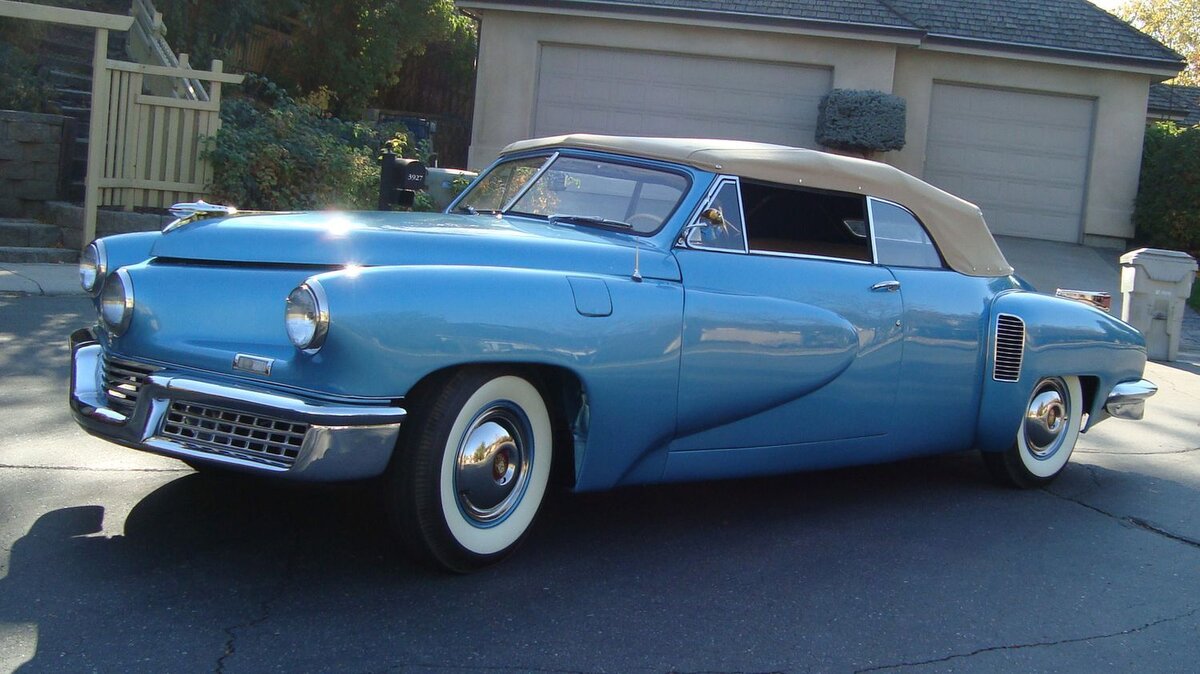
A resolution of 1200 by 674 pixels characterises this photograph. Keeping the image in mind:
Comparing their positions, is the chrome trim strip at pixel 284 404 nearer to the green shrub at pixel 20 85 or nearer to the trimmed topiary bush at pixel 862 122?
the green shrub at pixel 20 85

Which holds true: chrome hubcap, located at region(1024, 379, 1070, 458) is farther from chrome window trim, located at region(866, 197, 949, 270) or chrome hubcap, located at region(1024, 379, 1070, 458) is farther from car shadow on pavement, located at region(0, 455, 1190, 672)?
chrome window trim, located at region(866, 197, 949, 270)

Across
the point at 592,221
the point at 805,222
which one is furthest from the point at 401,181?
the point at 805,222

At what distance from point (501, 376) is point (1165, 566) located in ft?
9.36

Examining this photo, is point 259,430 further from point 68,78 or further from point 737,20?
point 737,20

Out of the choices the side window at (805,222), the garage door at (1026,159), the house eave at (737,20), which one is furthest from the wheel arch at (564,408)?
the garage door at (1026,159)

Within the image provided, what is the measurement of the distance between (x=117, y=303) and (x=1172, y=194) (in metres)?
16.4

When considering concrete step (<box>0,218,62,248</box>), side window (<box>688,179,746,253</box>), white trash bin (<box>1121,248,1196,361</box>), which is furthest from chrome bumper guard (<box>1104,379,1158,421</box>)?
concrete step (<box>0,218,62,248</box>)

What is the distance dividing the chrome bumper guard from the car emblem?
4.40 metres

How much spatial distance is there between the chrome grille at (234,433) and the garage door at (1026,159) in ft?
52.0

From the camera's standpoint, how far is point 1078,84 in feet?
58.3

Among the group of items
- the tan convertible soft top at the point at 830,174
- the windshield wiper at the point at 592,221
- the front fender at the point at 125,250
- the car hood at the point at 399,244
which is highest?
the tan convertible soft top at the point at 830,174

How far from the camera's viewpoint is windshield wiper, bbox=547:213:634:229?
453 cm

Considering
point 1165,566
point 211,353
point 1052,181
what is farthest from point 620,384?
point 1052,181

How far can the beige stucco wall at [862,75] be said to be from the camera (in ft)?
56.7
